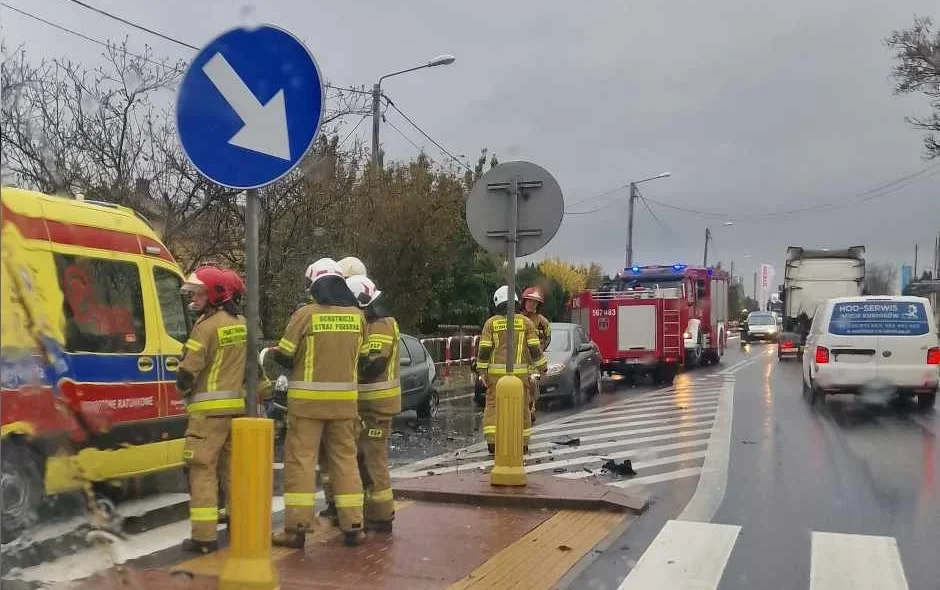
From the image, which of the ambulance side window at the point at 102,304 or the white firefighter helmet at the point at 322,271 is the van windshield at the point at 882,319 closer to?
the white firefighter helmet at the point at 322,271

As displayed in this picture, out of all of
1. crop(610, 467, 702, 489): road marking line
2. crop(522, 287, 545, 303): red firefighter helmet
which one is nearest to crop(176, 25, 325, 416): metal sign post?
crop(610, 467, 702, 489): road marking line

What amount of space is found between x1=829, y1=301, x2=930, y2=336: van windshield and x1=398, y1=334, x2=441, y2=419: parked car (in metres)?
6.56

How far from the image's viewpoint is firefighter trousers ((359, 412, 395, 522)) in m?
6.48

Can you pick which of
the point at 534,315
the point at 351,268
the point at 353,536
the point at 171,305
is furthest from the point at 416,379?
the point at 353,536

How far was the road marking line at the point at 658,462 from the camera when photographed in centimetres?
927

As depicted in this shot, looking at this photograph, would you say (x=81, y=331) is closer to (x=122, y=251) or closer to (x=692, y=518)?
(x=122, y=251)

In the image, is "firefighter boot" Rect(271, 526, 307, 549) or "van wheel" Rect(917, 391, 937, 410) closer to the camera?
"firefighter boot" Rect(271, 526, 307, 549)

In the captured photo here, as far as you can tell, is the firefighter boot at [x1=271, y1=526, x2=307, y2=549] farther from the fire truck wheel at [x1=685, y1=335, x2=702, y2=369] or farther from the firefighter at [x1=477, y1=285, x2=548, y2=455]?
the fire truck wheel at [x1=685, y1=335, x2=702, y2=369]

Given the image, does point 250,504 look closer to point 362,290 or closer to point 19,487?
point 19,487

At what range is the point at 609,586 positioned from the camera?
5430mm

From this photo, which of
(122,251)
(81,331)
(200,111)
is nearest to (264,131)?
(200,111)

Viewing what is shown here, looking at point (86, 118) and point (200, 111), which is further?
point (86, 118)

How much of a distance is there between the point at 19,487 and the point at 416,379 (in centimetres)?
840

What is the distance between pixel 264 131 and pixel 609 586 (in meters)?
3.20
